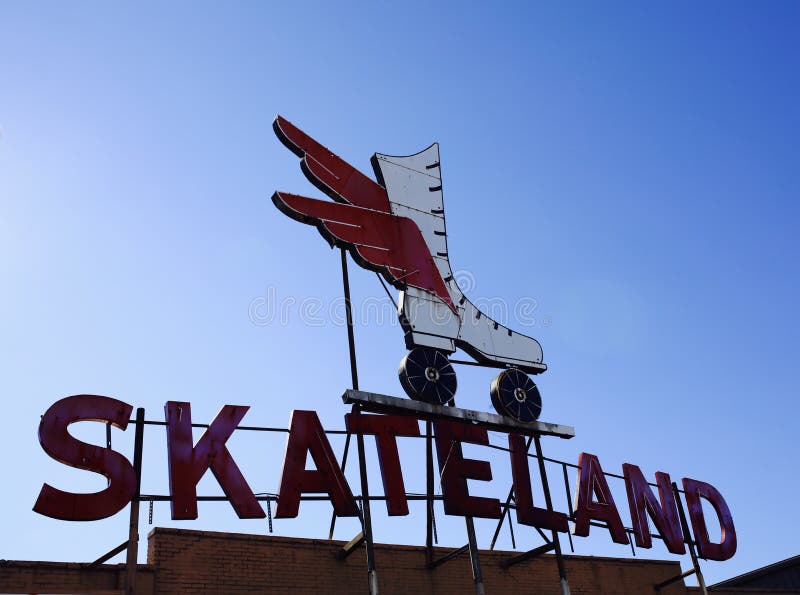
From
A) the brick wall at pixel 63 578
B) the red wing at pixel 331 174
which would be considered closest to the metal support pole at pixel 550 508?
the red wing at pixel 331 174

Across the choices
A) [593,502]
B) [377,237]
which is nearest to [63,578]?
[377,237]

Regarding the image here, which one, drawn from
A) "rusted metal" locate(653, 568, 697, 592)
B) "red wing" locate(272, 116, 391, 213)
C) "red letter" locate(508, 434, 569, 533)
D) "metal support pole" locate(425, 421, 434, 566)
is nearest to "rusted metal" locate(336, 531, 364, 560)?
"metal support pole" locate(425, 421, 434, 566)

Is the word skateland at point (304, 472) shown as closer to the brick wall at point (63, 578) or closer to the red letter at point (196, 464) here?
A: the red letter at point (196, 464)

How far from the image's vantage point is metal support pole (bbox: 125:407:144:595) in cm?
1455

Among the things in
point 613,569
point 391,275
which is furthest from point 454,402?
point 613,569

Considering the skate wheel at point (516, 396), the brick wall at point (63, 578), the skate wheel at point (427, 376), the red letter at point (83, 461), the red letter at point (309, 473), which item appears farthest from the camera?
the skate wheel at point (516, 396)

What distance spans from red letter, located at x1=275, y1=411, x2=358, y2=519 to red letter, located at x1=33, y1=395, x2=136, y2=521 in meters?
2.92

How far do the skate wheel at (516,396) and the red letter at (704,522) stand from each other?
646 centimetres

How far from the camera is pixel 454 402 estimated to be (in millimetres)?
19531

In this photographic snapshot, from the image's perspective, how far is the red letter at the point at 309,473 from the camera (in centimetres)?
1662

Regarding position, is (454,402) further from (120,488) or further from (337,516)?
(120,488)

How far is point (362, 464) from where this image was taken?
57.5ft

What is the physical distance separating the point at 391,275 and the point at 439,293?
1.38 meters

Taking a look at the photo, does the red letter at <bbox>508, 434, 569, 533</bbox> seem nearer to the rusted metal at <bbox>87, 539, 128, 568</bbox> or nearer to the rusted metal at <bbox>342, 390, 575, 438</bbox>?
the rusted metal at <bbox>342, 390, 575, 438</bbox>
